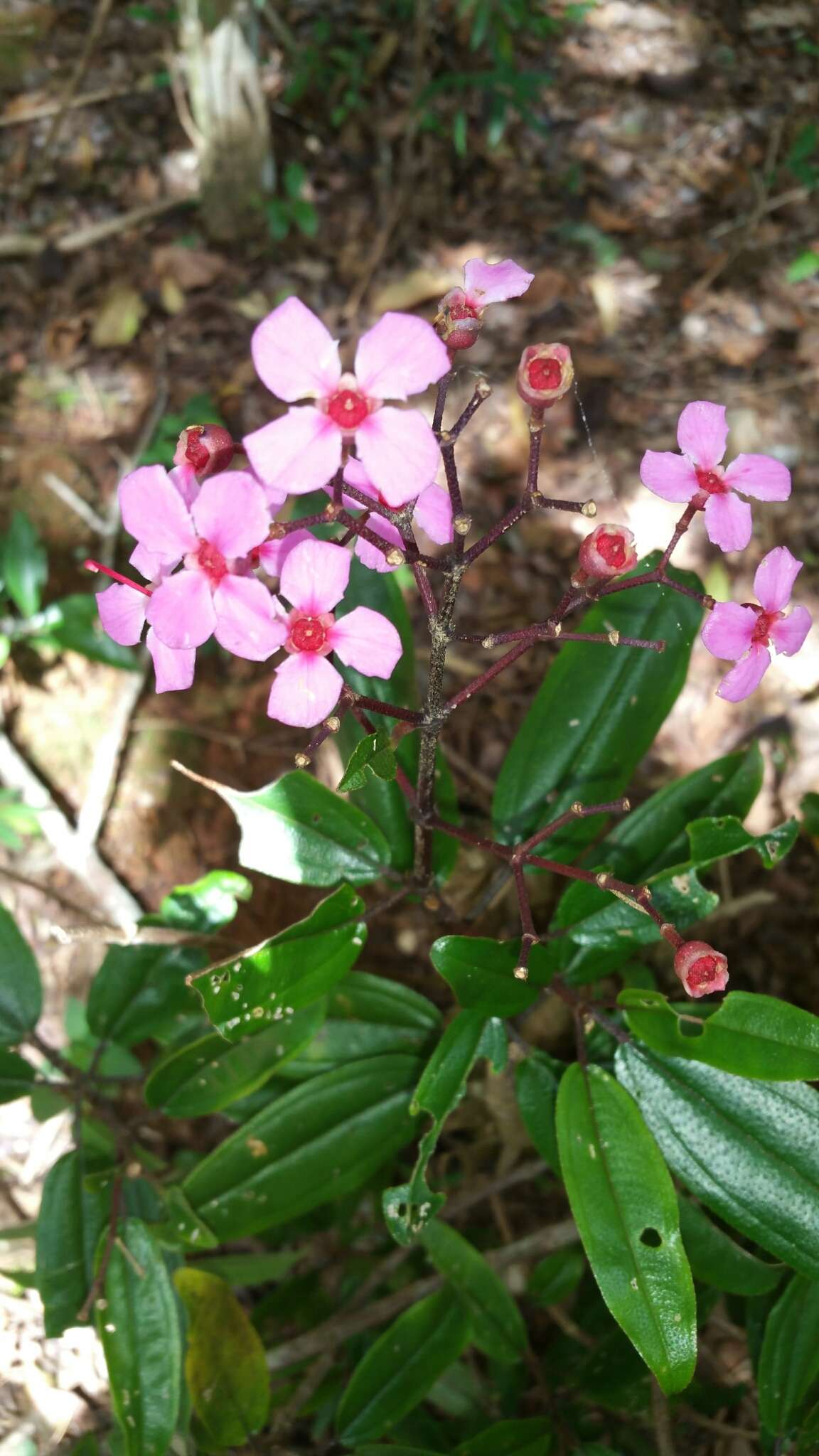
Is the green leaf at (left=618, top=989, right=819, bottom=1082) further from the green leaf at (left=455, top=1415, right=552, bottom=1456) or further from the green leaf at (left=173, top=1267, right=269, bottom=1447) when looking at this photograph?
the green leaf at (left=173, top=1267, right=269, bottom=1447)

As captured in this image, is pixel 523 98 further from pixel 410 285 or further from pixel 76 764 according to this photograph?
pixel 76 764

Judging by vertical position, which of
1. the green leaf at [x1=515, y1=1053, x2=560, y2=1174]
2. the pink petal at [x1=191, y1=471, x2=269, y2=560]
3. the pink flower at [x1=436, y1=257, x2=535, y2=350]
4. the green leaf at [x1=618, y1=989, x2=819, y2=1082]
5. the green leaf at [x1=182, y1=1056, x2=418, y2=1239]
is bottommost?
the green leaf at [x1=182, y1=1056, x2=418, y2=1239]

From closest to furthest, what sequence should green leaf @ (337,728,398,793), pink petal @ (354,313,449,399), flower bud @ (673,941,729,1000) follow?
pink petal @ (354,313,449,399) → green leaf @ (337,728,398,793) → flower bud @ (673,941,729,1000)

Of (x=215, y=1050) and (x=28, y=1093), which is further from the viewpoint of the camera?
(x=28, y=1093)

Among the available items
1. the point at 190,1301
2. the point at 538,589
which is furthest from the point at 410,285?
the point at 190,1301

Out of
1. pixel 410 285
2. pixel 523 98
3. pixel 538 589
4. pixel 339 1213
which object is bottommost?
pixel 339 1213

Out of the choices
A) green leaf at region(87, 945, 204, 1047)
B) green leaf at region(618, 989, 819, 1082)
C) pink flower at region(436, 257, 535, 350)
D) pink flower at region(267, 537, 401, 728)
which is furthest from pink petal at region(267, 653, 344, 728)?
green leaf at region(87, 945, 204, 1047)
